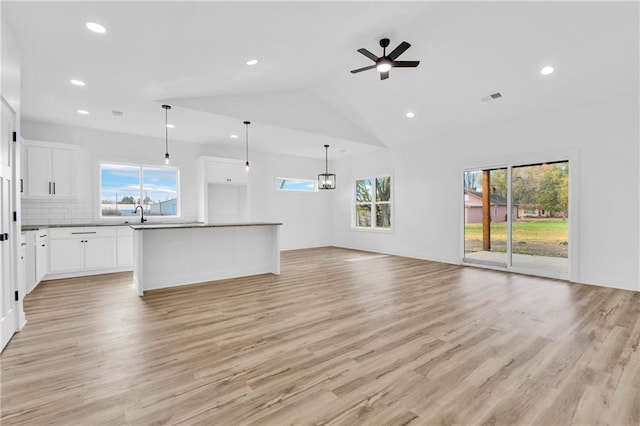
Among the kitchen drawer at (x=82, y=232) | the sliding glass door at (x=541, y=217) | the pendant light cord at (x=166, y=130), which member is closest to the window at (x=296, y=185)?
the pendant light cord at (x=166, y=130)

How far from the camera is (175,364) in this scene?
2391 millimetres

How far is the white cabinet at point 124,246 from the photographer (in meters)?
5.86

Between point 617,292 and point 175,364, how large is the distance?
582cm

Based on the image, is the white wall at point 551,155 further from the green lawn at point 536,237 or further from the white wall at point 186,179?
the white wall at point 186,179

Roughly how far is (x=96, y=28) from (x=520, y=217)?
6864mm

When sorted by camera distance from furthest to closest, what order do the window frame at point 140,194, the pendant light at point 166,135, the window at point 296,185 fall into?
1. the window at point 296,185
2. the window frame at point 140,194
3. the pendant light at point 166,135

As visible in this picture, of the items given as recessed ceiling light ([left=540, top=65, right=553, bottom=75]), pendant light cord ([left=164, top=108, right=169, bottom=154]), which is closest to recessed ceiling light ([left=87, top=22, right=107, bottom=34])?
pendant light cord ([left=164, top=108, right=169, bottom=154])

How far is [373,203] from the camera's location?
8.79m

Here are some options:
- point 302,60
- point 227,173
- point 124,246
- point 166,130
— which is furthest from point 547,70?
point 124,246

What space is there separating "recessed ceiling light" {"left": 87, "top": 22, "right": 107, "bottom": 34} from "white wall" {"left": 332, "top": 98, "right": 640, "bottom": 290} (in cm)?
633

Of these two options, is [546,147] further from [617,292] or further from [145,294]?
[145,294]

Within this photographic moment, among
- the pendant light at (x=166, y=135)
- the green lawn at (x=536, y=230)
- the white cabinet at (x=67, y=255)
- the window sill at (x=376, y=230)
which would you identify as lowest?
the white cabinet at (x=67, y=255)

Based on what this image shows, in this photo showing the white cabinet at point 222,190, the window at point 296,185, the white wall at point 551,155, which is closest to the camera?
the white wall at point 551,155

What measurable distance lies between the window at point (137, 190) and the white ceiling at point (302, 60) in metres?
0.92
